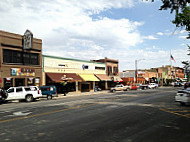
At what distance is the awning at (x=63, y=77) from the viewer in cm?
3272

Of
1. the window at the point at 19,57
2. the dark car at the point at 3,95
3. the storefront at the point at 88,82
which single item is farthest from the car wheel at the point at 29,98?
the storefront at the point at 88,82

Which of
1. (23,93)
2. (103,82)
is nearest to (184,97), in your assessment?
(23,93)

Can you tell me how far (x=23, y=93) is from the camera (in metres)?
21.9

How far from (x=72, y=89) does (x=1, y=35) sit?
17.4 meters

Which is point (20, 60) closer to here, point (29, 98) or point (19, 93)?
point (19, 93)

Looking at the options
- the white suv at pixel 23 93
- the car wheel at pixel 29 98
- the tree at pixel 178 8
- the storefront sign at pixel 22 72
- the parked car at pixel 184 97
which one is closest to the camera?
the tree at pixel 178 8

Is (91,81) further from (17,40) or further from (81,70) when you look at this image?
(17,40)

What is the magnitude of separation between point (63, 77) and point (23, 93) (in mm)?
12868

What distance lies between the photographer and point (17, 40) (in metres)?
28.7

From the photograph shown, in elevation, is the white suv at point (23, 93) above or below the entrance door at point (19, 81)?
below

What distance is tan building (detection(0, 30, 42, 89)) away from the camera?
2680 cm

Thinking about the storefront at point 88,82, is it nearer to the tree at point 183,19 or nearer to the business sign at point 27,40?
the business sign at point 27,40

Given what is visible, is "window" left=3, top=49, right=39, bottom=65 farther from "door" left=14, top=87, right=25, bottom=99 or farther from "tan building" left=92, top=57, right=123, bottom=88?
"tan building" left=92, top=57, right=123, bottom=88

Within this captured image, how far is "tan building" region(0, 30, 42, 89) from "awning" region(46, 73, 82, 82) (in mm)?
2185
